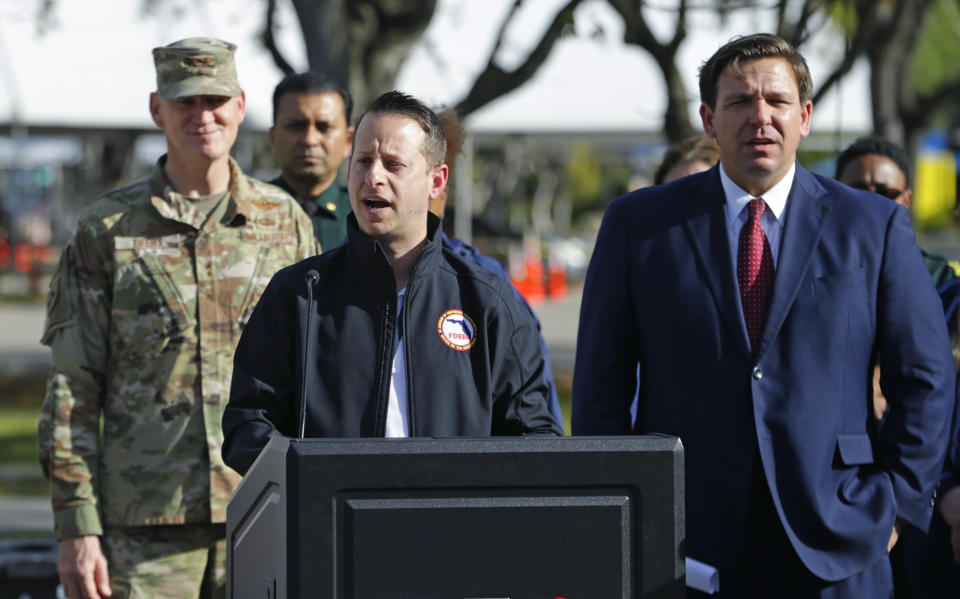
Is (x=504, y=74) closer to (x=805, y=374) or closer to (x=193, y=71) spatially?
(x=193, y=71)

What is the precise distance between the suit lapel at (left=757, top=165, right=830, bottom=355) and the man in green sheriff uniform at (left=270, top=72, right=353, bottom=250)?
195 centimetres

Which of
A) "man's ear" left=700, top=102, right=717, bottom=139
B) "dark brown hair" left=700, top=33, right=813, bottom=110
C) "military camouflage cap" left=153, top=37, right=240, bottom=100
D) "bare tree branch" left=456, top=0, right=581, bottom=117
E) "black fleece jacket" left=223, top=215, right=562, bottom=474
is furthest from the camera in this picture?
"bare tree branch" left=456, top=0, right=581, bottom=117

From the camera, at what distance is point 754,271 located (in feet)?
10.2

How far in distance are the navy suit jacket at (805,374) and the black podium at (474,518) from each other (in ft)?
3.04

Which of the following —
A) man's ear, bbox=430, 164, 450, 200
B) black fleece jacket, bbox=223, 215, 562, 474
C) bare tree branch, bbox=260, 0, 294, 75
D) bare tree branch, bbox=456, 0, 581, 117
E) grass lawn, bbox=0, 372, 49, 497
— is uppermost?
bare tree branch, bbox=260, 0, 294, 75

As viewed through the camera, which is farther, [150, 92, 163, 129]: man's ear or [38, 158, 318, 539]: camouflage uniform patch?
[150, 92, 163, 129]: man's ear

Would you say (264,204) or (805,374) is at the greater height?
(264,204)

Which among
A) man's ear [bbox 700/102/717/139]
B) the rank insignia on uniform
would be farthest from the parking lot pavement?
man's ear [bbox 700/102/717/139]

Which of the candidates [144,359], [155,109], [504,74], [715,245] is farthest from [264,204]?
[504,74]

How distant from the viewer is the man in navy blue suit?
3000 mm

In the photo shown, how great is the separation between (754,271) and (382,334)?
943 millimetres

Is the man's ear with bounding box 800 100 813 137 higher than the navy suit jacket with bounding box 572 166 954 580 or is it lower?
higher

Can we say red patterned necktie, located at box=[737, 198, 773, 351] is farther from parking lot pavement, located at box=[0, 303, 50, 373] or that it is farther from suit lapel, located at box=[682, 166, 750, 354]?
parking lot pavement, located at box=[0, 303, 50, 373]

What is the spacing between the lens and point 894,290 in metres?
3.05
